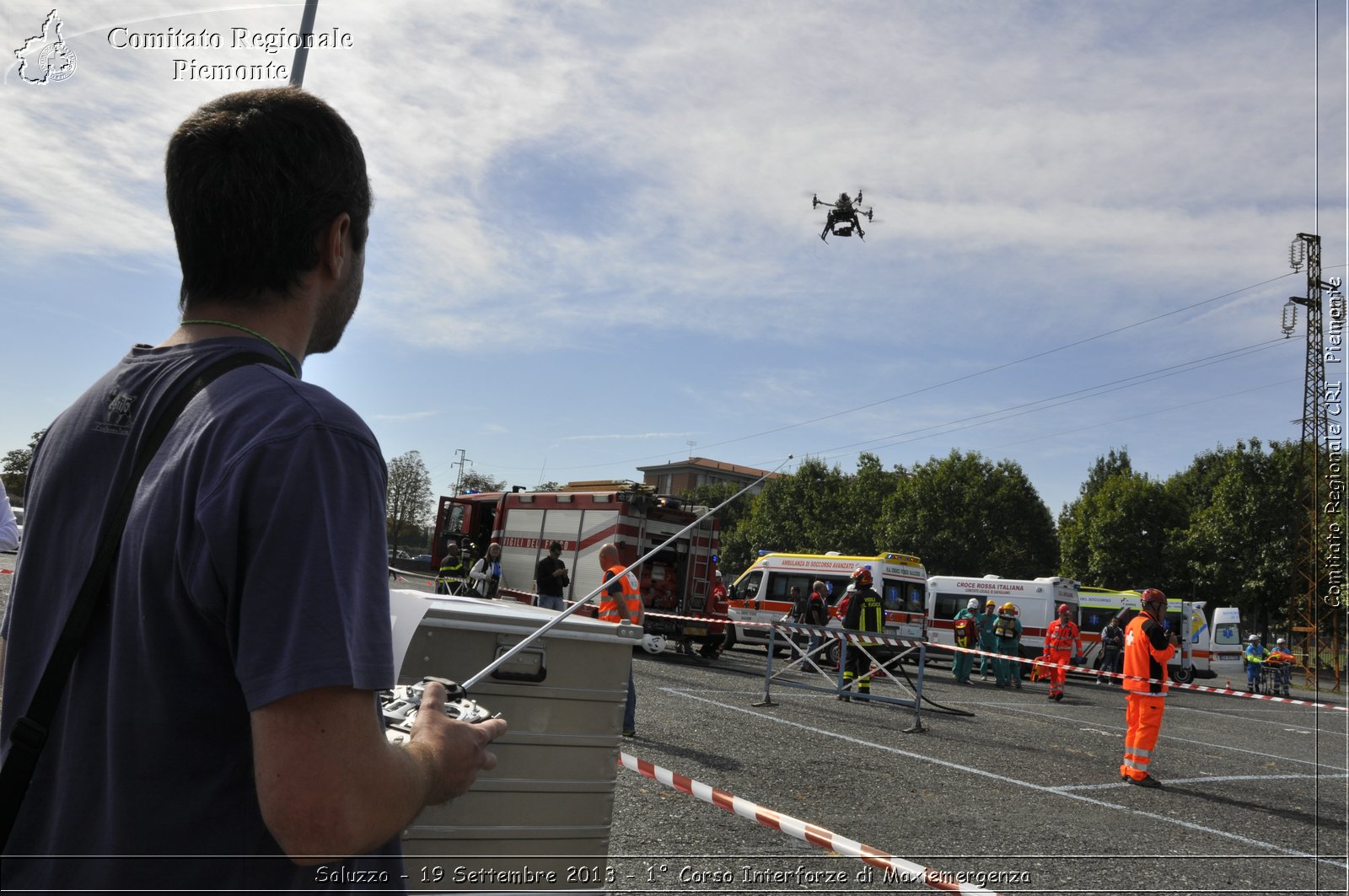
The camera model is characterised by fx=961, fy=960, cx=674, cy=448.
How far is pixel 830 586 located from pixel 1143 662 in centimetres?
1662

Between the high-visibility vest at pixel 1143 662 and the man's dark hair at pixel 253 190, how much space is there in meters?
9.04

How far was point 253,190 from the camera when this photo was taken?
1341mm

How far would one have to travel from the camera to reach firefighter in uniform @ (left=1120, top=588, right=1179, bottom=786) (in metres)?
8.88

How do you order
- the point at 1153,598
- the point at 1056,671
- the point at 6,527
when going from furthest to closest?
the point at 1056,671
the point at 1153,598
the point at 6,527

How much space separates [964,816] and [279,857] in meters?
6.47

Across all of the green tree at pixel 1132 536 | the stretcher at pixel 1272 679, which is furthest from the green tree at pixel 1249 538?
the stretcher at pixel 1272 679

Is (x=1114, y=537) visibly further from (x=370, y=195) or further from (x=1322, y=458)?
(x=370, y=195)

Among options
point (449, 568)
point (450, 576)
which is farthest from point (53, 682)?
point (450, 576)

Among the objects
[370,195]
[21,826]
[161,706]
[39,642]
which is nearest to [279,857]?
[161,706]

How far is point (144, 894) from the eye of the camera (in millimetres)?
1169

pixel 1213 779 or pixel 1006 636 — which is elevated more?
pixel 1006 636

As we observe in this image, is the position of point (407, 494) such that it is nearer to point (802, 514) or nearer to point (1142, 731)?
point (802, 514)

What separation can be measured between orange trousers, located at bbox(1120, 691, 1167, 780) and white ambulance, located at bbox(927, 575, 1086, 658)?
17700 millimetres

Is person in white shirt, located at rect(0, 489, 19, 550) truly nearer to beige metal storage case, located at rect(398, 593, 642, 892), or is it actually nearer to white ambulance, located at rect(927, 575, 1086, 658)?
beige metal storage case, located at rect(398, 593, 642, 892)
